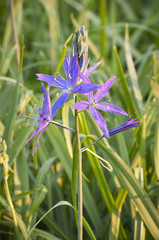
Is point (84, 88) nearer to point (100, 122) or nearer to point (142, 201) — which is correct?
point (100, 122)

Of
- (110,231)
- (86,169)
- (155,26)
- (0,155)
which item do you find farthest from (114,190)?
(155,26)

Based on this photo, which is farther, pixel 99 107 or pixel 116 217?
pixel 116 217

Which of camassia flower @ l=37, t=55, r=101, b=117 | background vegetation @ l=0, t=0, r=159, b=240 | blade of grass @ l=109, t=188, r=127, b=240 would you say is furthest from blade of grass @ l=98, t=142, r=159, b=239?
camassia flower @ l=37, t=55, r=101, b=117

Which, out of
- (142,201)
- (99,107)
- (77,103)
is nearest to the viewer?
(77,103)

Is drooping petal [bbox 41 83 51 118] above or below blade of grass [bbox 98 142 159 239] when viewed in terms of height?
above

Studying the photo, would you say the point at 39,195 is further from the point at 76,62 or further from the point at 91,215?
the point at 76,62

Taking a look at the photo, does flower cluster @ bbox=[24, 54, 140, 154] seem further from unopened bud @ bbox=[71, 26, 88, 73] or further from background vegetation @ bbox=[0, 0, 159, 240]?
background vegetation @ bbox=[0, 0, 159, 240]

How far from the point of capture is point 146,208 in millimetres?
1551

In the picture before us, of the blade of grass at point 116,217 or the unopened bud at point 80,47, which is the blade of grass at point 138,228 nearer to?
the blade of grass at point 116,217

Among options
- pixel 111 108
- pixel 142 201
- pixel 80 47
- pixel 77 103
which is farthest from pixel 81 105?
pixel 142 201

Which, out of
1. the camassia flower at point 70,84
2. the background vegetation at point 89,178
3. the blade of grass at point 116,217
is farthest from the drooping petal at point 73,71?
the blade of grass at point 116,217

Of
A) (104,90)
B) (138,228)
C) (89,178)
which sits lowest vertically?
(138,228)

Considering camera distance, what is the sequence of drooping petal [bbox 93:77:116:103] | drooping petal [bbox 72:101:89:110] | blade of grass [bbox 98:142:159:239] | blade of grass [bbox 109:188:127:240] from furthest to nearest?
blade of grass [bbox 109:188:127:240] → blade of grass [bbox 98:142:159:239] → drooping petal [bbox 93:77:116:103] → drooping petal [bbox 72:101:89:110]

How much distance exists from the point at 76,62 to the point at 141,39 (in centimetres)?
435
